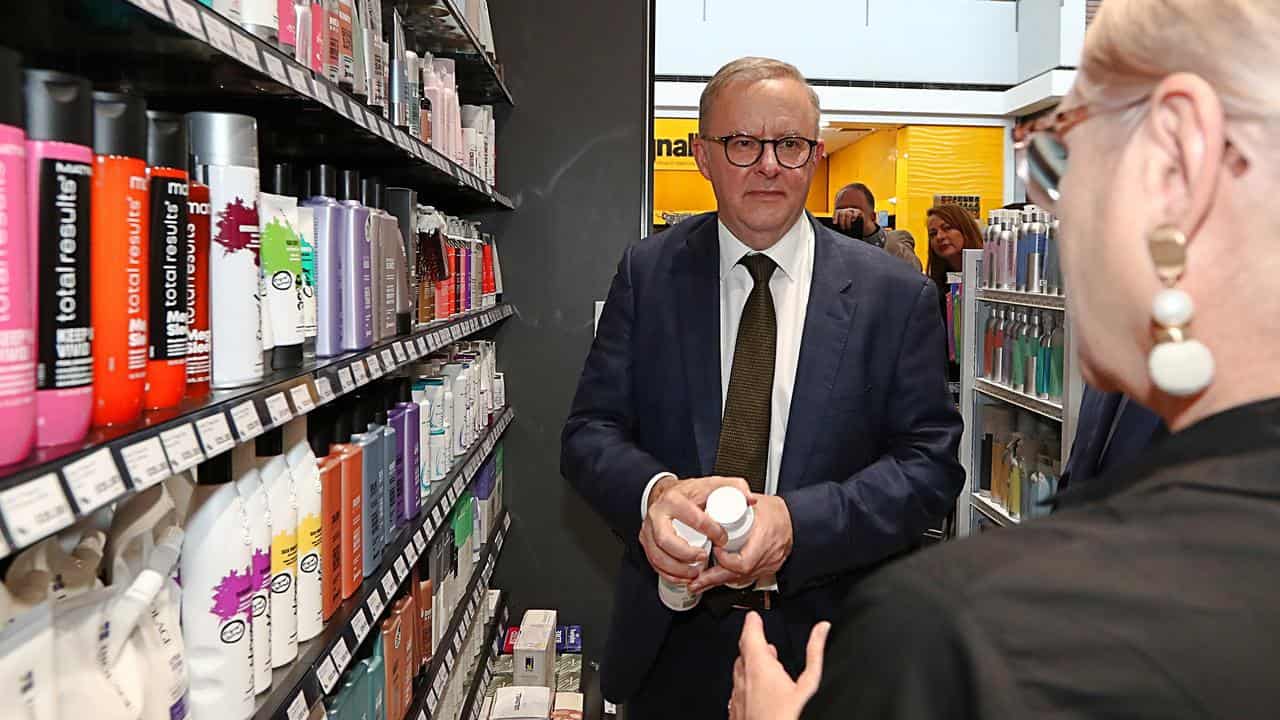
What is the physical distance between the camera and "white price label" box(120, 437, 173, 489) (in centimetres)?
92

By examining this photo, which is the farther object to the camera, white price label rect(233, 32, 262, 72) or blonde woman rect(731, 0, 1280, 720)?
white price label rect(233, 32, 262, 72)

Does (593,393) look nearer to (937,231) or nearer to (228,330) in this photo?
(228,330)

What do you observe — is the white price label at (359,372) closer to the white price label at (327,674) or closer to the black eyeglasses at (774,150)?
the white price label at (327,674)

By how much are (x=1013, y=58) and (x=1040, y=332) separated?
7038mm

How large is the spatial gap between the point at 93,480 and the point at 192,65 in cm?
77

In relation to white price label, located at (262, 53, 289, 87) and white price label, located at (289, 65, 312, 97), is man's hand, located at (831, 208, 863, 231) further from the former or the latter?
white price label, located at (262, 53, 289, 87)

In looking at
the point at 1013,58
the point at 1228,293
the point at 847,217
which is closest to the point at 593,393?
the point at 1228,293

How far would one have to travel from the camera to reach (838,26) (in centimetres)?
986

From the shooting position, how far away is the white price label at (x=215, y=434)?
1086 millimetres

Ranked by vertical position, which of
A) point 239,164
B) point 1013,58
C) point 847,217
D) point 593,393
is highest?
point 1013,58

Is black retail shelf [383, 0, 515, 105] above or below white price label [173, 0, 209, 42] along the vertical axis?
above

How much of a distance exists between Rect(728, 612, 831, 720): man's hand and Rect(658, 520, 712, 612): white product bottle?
661 mm

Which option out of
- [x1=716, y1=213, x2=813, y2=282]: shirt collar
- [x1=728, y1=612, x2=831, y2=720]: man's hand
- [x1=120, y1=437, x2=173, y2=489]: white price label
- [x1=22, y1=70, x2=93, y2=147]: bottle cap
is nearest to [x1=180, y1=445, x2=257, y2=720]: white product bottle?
[x1=120, y1=437, x2=173, y2=489]: white price label

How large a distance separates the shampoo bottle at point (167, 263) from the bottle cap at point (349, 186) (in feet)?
2.73
